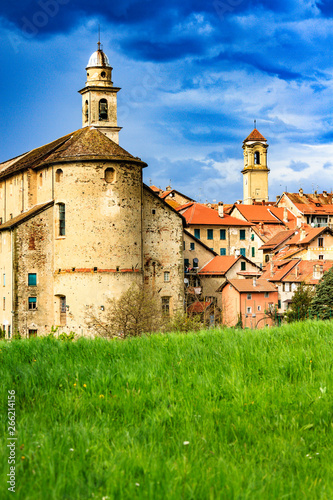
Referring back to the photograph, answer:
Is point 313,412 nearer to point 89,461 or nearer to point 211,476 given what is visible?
point 211,476

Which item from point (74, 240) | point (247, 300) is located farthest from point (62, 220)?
point (247, 300)

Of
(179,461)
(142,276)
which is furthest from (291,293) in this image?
(179,461)

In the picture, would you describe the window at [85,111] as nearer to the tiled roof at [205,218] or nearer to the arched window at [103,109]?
the arched window at [103,109]

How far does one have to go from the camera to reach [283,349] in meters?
9.29

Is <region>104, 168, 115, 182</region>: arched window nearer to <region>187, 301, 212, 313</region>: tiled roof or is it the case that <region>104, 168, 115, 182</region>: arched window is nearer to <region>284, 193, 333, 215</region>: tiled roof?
<region>187, 301, 212, 313</region>: tiled roof

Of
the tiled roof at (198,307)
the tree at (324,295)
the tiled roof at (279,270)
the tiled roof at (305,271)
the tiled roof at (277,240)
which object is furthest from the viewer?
the tiled roof at (277,240)

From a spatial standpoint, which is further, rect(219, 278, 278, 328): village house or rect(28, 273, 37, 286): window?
rect(219, 278, 278, 328): village house

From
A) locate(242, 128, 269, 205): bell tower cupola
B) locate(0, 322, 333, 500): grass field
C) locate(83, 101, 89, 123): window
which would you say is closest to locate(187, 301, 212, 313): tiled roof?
locate(83, 101, 89, 123): window

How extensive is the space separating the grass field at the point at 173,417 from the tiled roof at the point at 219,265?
47.7 meters

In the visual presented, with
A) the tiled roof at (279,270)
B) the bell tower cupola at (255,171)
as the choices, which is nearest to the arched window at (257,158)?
the bell tower cupola at (255,171)

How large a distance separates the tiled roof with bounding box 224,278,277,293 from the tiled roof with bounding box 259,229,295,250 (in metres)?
20.8

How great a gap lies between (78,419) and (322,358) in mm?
3525

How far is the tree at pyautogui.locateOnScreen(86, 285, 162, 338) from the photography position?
133 ft

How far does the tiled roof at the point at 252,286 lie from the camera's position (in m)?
56.8
